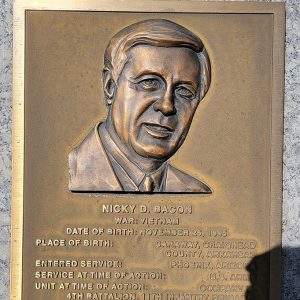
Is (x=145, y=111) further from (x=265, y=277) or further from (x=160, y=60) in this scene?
(x=265, y=277)

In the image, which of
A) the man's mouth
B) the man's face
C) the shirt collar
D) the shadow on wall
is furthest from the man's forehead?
the shadow on wall

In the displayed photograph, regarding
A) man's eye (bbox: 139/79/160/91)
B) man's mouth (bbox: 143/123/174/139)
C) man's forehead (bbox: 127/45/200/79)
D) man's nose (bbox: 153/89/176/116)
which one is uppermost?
man's forehead (bbox: 127/45/200/79)

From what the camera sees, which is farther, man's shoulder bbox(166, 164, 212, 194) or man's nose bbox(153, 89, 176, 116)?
man's shoulder bbox(166, 164, 212, 194)

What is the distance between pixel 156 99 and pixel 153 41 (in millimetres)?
313

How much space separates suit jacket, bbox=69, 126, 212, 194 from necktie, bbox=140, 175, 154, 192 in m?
0.08

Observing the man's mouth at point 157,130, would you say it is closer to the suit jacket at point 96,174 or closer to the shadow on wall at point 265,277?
the suit jacket at point 96,174

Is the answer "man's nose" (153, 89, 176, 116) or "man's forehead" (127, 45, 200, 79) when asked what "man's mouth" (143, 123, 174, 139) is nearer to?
"man's nose" (153, 89, 176, 116)

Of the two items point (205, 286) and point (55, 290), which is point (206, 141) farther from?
point (55, 290)

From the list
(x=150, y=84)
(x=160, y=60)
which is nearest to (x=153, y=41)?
(x=160, y=60)

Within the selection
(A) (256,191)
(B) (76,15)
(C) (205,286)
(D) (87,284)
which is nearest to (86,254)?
(D) (87,284)

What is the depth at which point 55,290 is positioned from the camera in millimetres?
4594

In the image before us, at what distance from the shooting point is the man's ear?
14.9 ft

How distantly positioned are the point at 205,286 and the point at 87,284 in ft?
2.13

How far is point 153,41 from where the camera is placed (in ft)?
14.7
